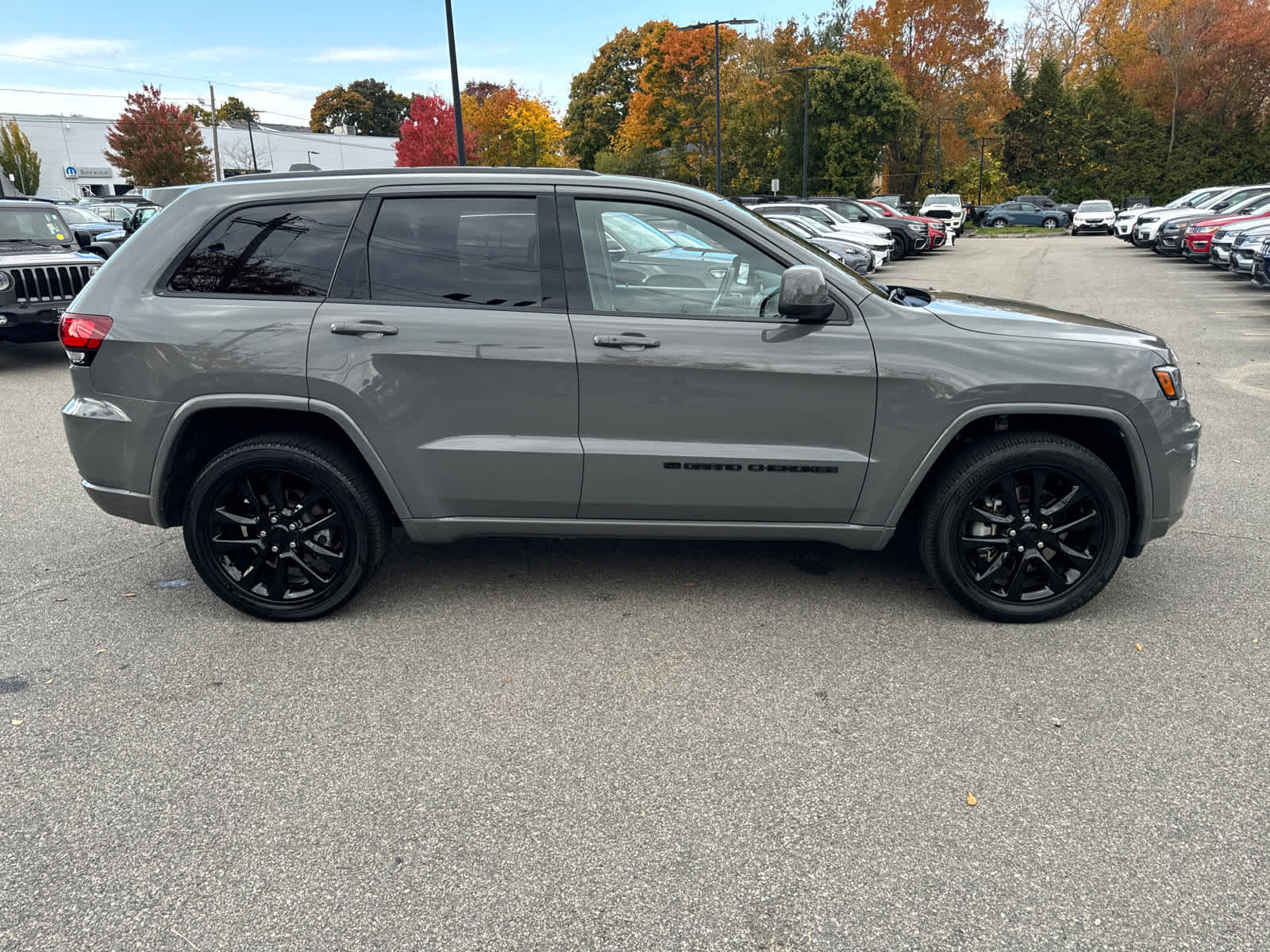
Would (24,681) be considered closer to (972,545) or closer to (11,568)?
(11,568)

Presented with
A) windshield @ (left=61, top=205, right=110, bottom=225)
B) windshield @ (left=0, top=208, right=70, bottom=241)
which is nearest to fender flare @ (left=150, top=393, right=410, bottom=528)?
windshield @ (left=0, top=208, right=70, bottom=241)

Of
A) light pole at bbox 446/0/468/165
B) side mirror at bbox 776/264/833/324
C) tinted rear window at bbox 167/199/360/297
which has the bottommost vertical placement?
side mirror at bbox 776/264/833/324

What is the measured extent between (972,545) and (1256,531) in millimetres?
2189

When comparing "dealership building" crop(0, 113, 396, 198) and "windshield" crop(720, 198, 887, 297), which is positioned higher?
"dealership building" crop(0, 113, 396, 198)

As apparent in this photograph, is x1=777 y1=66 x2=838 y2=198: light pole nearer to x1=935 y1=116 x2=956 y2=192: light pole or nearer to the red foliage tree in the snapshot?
x1=935 y1=116 x2=956 y2=192: light pole

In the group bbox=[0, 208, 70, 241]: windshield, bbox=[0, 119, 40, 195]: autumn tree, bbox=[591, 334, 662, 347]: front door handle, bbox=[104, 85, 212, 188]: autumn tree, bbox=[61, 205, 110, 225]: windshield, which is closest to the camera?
bbox=[591, 334, 662, 347]: front door handle

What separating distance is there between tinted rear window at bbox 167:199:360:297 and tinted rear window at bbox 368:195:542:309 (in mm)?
192

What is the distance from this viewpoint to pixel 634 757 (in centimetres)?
309

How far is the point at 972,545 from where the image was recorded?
3.93 meters

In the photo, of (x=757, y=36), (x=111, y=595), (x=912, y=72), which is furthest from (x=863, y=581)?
(x=912, y=72)

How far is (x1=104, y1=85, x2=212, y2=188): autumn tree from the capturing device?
57.5m

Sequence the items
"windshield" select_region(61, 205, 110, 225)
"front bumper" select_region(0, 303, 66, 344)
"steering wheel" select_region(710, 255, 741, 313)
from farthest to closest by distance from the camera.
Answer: "windshield" select_region(61, 205, 110, 225)
"front bumper" select_region(0, 303, 66, 344)
"steering wheel" select_region(710, 255, 741, 313)

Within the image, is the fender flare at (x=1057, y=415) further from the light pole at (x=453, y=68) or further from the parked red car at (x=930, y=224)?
the parked red car at (x=930, y=224)

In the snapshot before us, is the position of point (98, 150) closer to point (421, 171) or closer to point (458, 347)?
point (421, 171)
